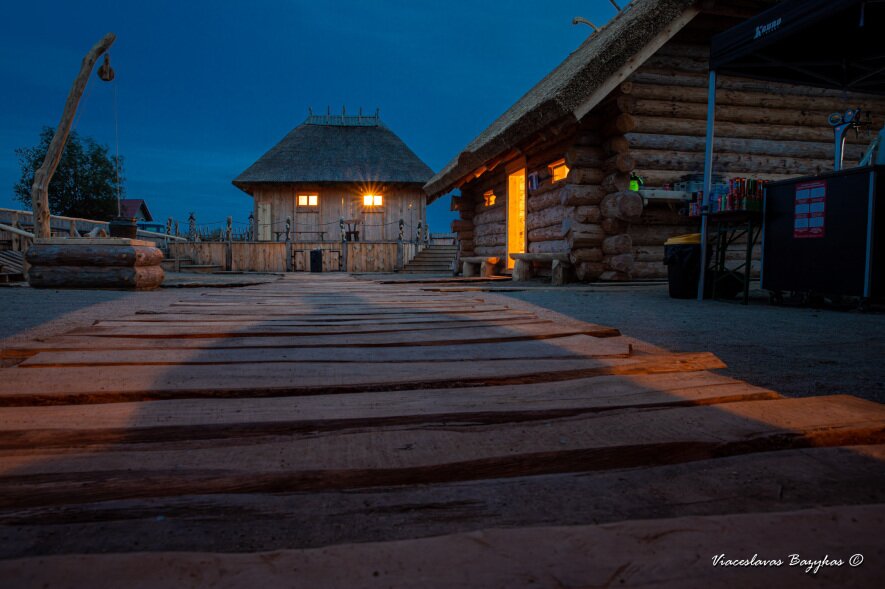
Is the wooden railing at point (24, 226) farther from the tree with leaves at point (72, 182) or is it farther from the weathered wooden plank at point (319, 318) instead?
the weathered wooden plank at point (319, 318)

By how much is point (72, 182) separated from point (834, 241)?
36300 mm

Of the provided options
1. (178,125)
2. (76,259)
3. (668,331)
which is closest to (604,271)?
(668,331)

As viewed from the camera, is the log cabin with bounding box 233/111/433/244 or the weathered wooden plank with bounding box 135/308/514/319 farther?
the log cabin with bounding box 233/111/433/244

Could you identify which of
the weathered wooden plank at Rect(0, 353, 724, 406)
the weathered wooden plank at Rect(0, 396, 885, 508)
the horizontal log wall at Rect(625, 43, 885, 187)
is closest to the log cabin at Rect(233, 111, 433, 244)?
the horizontal log wall at Rect(625, 43, 885, 187)

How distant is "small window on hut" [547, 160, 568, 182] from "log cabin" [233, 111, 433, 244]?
1305cm

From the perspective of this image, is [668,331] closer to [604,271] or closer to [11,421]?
[11,421]

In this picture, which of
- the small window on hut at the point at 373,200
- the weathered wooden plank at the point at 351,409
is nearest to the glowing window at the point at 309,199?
the small window on hut at the point at 373,200

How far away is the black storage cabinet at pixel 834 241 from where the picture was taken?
4.59 m

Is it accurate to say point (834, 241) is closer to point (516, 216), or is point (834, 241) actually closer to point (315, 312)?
Result: point (315, 312)

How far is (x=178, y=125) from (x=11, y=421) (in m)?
227

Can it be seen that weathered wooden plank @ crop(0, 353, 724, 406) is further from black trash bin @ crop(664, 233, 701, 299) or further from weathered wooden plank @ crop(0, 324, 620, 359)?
black trash bin @ crop(664, 233, 701, 299)

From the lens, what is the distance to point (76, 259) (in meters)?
8.04

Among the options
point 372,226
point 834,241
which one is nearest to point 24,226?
point 372,226

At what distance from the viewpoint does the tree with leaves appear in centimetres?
2920
